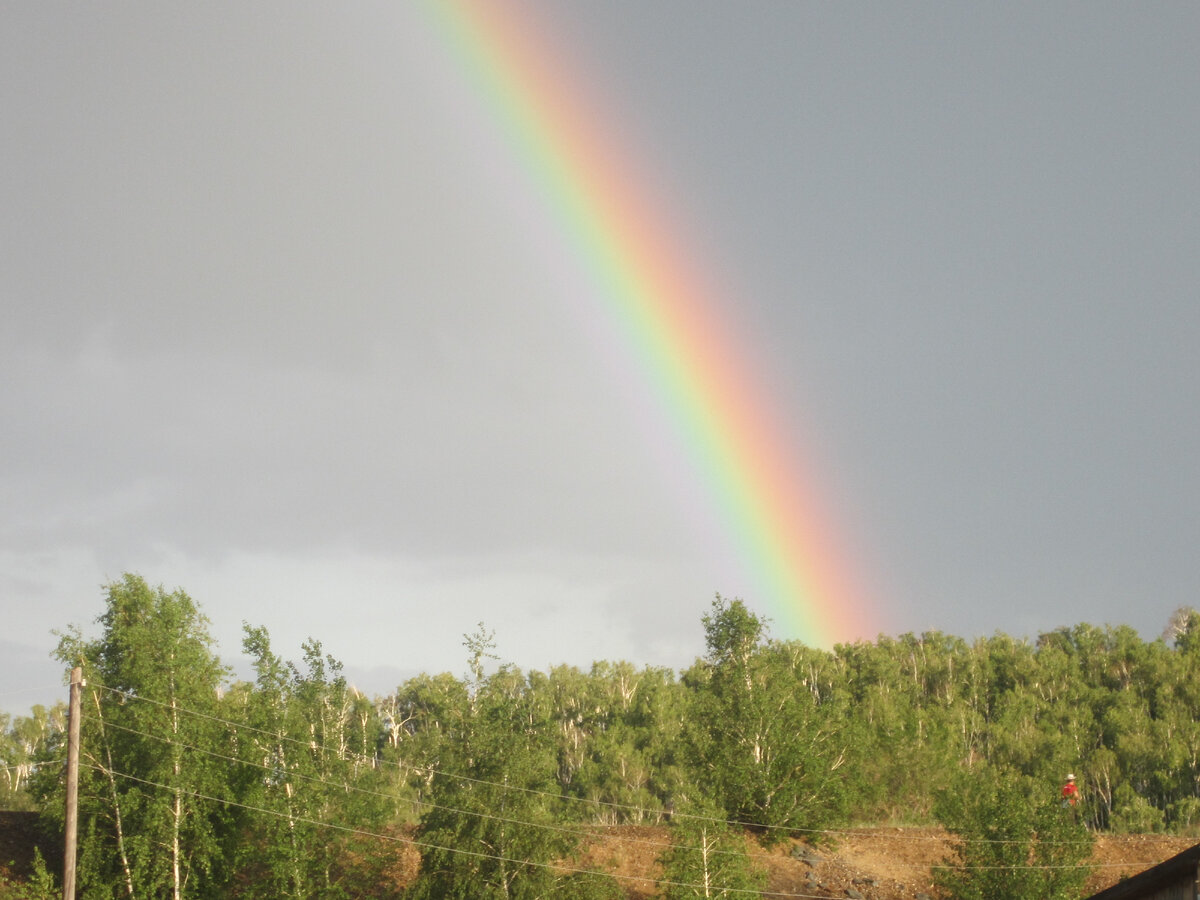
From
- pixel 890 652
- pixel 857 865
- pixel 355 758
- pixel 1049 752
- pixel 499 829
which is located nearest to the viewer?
pixel 499 829

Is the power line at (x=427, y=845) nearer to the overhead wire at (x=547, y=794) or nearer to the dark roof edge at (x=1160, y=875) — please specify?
the overhead wire at (x=547, y=794)

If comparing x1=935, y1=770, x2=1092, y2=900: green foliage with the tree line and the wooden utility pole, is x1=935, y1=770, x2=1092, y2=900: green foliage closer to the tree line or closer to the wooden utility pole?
the tree line

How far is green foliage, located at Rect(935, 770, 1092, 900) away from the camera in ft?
140

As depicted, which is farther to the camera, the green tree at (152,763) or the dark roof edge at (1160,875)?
the green tree at (152,763)

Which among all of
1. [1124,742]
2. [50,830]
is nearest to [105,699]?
[50,830]

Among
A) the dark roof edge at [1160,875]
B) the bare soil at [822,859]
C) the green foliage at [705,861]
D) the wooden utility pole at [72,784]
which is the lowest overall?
the bare soil at [822,859]

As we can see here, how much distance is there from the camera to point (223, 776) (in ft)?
163

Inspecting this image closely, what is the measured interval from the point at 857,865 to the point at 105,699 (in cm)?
3943

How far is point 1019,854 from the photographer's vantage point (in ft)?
142

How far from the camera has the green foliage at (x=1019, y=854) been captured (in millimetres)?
42688

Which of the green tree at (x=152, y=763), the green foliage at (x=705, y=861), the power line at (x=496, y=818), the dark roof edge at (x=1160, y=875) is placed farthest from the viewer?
the green tree at (x=152, y=763)

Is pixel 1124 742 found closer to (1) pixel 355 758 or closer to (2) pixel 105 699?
(1) pixel 355 758

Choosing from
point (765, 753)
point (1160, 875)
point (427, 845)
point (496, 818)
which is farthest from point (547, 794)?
point (1160, 875)

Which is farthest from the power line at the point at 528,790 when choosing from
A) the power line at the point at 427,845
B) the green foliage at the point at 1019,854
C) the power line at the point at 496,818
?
the power line at the point at 427,845
